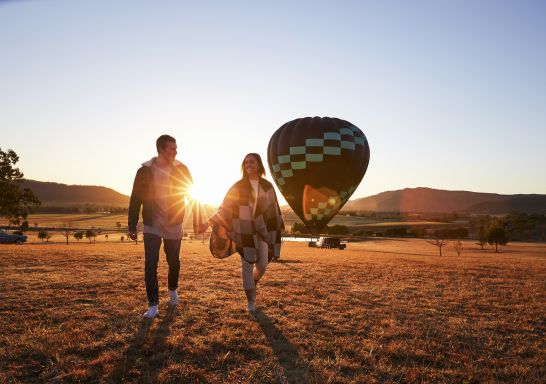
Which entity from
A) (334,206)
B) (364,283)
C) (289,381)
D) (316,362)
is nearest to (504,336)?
(316,362)

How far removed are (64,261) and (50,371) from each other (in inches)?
430

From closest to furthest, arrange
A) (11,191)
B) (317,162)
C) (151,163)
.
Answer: (151,163)
(317,162)
(11,191)

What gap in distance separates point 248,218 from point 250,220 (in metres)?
0.05

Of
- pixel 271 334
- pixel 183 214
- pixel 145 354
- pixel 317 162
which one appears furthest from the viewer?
pixel 317 162

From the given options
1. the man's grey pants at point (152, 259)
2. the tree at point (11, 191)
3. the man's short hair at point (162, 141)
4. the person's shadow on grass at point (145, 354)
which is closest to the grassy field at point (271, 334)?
the person's shadow on grass at point (145, 354)

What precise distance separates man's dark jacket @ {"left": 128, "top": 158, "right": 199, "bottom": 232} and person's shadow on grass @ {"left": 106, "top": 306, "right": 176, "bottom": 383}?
5.80 ft

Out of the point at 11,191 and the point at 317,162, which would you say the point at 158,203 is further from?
the point at 11,191

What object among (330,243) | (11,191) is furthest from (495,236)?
(11,191)

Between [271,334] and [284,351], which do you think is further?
[271,334]

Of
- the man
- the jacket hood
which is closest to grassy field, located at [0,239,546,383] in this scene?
the man

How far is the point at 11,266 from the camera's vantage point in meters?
12.1

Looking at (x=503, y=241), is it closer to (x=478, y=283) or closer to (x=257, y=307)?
(x=478, y=283)

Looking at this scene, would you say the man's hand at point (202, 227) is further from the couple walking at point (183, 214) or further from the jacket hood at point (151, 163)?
the jacket hood at point (151, 163)

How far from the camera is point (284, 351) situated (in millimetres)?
4863
